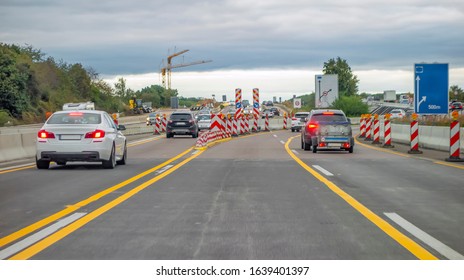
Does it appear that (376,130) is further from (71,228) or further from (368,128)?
(71,228)

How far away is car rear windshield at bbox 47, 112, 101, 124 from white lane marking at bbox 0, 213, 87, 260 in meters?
8.62

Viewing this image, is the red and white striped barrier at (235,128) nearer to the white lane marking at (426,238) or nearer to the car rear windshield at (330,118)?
the car rear windshield at (330,118)

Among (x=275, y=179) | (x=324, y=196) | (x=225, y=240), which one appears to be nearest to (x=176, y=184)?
(x=275, y=179)

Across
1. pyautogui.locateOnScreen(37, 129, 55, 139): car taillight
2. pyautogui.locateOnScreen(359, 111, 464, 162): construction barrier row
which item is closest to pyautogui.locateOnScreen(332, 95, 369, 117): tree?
pyautogui.locateOnScreen(359, 111, 464, 162): construction barrier row

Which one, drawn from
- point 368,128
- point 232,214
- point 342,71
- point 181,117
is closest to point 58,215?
point 232,214

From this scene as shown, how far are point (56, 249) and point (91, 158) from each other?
10.5 metres

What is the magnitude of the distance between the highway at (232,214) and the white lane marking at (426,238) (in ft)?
0.04

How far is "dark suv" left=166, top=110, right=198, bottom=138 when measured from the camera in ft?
142

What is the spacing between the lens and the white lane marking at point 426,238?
24.2ft

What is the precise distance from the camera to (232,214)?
10242 millimetres

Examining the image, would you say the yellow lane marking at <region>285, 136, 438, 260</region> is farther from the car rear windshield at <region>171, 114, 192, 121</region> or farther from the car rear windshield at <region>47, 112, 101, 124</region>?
the car rear windshield at <region>171, 114, 192, 121</region>

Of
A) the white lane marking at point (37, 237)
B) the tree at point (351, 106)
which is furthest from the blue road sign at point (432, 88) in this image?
the tree at point (351, 106)

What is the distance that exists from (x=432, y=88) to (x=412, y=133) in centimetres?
315
